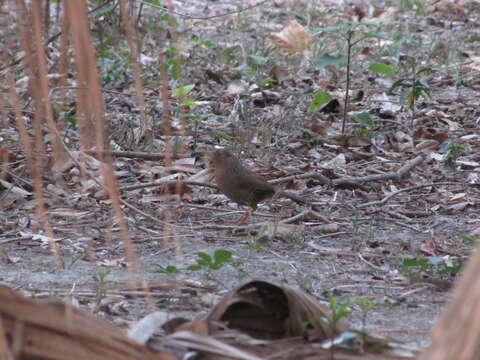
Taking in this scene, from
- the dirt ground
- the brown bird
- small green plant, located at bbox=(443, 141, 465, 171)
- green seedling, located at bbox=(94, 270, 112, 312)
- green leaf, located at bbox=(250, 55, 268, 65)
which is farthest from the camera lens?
green leaf, located at bbox=(250, 55, 268, 65)

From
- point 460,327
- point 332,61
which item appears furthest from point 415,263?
point 332,61

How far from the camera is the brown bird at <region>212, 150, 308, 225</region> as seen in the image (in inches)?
215

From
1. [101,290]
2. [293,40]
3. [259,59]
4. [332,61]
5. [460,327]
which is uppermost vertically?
[293,40]

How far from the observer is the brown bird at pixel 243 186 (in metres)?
5.47

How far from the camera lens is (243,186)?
5453 mm

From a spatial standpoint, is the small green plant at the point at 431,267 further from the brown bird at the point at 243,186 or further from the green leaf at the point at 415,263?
the brown bird at the point at 243,186

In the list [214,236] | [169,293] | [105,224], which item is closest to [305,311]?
[169,293]

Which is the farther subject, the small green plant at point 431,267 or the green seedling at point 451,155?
the green seedling at point 451,155

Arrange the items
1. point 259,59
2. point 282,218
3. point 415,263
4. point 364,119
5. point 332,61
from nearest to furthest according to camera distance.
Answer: point 415,263 < point 282,218 < point 332,61 < point 364,119 < point 259,59

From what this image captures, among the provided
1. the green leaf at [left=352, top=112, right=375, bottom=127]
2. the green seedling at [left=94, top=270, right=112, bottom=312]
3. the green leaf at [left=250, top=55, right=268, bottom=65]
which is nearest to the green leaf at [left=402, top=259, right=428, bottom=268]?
the green seedling at [left=94, top=270, right=112, bottom=312]

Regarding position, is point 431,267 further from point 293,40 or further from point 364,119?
point 293,40

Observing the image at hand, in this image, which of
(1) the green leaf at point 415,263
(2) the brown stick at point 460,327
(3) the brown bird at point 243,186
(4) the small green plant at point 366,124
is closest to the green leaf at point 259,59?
(4) the small green plant at point 366,124

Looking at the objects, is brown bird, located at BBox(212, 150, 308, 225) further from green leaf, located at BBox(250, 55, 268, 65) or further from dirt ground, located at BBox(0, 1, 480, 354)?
green leaf, located at BBox(250, 55, 268, 65)

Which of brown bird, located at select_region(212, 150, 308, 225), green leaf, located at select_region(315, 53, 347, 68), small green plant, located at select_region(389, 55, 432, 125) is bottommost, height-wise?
brown bird, located at select_region(212, 150, 308, 225)
